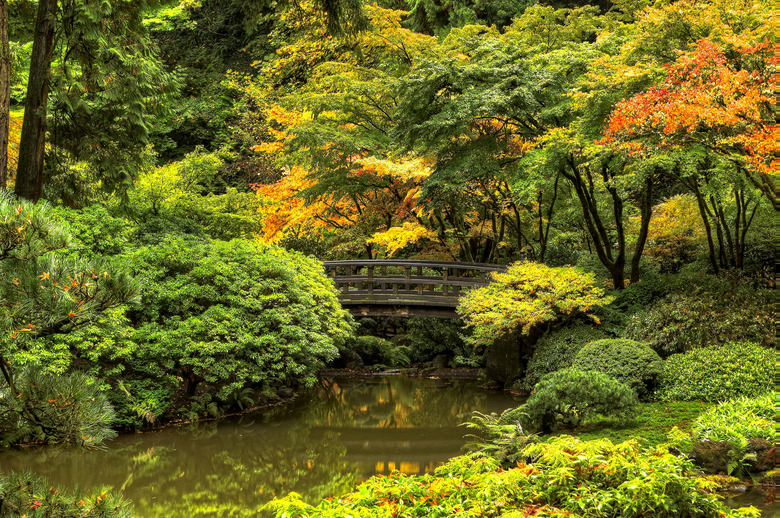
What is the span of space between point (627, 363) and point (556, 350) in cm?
259

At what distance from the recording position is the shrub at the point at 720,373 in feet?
25.1

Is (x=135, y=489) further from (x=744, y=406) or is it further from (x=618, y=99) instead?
(x=618, y=99)

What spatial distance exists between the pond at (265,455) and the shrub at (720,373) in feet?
10.4

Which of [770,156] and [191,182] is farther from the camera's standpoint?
[191,182]

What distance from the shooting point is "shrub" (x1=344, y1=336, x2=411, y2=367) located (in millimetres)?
16578

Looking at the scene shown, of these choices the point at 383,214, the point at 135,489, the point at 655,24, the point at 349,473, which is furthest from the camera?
the point at 383,214

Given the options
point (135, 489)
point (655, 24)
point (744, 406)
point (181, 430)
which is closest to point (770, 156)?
point (744, 406)

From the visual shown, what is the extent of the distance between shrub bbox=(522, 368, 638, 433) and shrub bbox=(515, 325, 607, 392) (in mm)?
3217

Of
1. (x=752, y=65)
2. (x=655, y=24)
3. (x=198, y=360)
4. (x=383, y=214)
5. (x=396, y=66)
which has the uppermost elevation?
(x=396, y=66)

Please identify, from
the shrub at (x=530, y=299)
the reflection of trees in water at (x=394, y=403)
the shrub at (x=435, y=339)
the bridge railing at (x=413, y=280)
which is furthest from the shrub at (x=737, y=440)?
the shrub at (x=435, y=339)

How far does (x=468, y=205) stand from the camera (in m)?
16.2

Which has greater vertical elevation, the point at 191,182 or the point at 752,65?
the point at 752,65

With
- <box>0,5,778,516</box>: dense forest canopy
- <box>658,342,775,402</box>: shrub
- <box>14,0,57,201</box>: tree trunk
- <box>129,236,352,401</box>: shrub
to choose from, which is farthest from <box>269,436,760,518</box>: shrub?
<box>129,236,352,401</box>: shrub

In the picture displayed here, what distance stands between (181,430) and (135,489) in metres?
2.52
